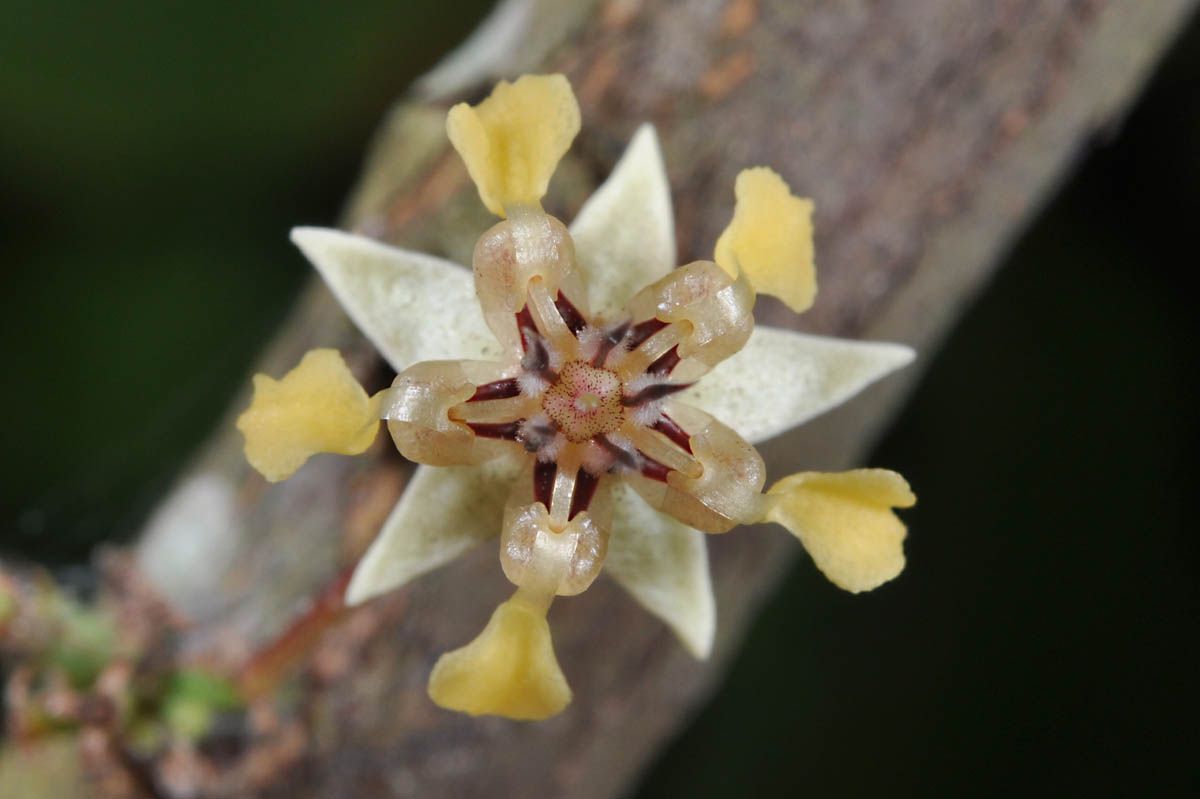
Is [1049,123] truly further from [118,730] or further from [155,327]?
[155,327]

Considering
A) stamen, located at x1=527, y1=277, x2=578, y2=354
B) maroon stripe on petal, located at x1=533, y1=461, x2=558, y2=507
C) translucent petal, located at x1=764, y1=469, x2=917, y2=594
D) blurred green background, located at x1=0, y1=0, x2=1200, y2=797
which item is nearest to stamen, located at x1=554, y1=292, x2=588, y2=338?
stamen, located at x1=527, y1=277, x2=578, y2=354

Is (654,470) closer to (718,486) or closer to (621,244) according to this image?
(718,486)

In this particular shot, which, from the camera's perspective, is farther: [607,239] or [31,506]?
[31,506]

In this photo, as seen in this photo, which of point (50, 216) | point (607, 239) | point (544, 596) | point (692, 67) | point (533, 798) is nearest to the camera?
point (544, 596)

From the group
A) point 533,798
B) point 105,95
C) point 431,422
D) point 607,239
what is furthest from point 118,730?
point 105,95

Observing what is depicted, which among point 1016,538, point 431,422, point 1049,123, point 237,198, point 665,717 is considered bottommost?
point 1016,538

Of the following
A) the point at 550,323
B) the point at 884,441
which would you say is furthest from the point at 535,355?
the point at 884,441

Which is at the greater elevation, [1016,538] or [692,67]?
[692,67]
